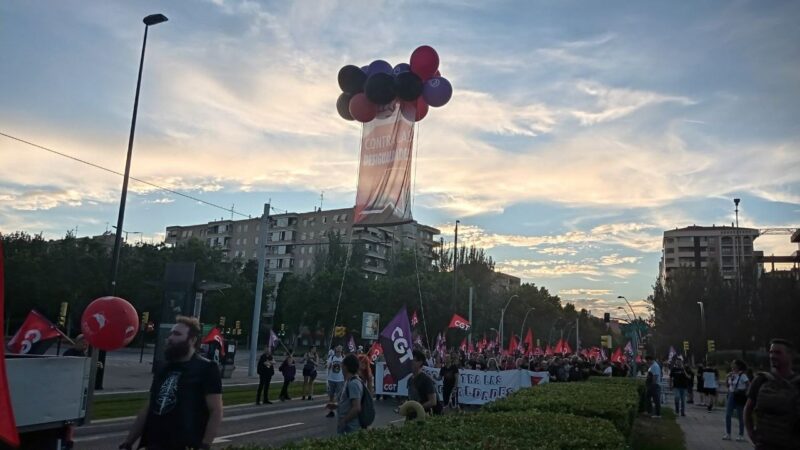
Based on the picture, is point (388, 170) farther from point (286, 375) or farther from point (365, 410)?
point (286, 375)

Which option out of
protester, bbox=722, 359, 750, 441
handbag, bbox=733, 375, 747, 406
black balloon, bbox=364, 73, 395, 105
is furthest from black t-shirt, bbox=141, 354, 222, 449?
handbag, bbox=733, 375, 747, 406

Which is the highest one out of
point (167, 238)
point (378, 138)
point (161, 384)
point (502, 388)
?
point (167, 238)

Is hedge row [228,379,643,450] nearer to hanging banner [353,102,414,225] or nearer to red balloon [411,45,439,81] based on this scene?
hanging banner [353,102,414,225]

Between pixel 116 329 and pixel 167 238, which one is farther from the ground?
pixel 167 238

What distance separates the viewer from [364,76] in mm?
15555

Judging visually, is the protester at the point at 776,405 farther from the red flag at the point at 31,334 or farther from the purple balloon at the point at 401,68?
the purple balloon at the point at 401,68

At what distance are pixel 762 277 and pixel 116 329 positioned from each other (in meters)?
63.4

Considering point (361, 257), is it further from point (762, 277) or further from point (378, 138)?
point (378, 138)

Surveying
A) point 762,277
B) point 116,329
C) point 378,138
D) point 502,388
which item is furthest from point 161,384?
point 762,277

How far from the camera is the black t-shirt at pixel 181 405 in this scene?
15.3 ft

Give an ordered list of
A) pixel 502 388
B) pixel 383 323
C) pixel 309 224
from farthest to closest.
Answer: pixel 309 224, pixel 383 323, pixel 502 388

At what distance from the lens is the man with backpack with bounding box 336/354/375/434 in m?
7.30

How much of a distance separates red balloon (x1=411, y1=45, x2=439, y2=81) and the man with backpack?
924 cm

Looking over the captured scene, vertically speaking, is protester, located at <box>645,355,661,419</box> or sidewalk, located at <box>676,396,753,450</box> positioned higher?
protester, located at <box>645,355,661,419</box>
